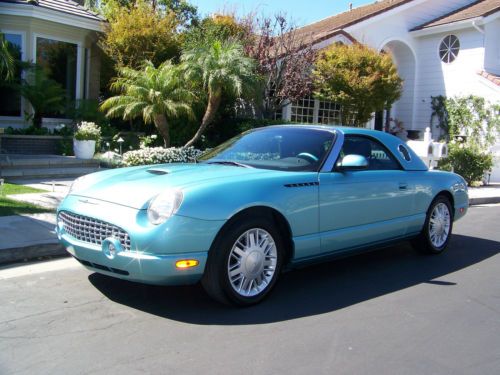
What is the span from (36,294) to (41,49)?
35.0 feet

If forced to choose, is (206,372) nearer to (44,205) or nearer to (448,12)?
(44,205)

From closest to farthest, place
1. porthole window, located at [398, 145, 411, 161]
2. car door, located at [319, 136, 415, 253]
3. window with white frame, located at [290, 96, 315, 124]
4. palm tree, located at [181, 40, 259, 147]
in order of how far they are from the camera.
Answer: car door, located at [319, 136, 415, 253], porthole window, located at [398, 145, 411, 161], palm tree, located at [181, 40, 259, 147], window with white frame, located at [290, 96, 315, 124]

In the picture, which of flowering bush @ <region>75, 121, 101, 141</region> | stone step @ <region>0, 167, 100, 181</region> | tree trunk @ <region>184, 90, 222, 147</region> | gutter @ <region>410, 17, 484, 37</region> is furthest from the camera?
gutter @ <region>410, 17, 484, 37</region>

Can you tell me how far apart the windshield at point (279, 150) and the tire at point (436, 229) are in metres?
1.91

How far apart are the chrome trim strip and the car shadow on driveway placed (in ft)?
3.78

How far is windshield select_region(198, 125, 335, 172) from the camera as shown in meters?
5.29

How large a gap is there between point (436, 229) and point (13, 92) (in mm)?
10717

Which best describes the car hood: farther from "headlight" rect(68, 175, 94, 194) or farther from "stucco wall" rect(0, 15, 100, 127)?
"stucco wall" rect(0, 15, 100, 127)

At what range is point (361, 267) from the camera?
241 inches

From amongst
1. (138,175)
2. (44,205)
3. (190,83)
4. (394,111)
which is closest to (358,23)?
(394,111)

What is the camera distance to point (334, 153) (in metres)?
5.39

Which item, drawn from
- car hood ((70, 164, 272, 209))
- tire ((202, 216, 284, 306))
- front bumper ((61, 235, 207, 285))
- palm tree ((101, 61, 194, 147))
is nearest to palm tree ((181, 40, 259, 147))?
palm tree ((101, 61, 194, 147))

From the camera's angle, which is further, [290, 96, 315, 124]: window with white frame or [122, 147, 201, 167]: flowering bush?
[290, 96, 315, 124]: window with white frame

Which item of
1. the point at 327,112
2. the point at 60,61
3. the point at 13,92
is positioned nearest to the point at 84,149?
the point at 13,92
